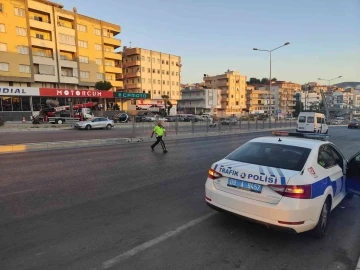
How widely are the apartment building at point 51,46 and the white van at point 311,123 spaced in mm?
43118

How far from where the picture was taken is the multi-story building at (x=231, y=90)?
94.6 metres

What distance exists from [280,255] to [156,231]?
67.9 inches

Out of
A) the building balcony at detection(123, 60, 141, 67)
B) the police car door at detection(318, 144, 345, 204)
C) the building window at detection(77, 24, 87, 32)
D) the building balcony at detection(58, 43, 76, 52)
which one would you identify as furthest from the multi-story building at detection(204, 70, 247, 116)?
the police car door at detection(318, 144, 345, 204)

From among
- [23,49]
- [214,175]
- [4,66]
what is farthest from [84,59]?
[214,175]

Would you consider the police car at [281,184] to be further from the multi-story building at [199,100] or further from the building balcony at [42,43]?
the multi-story building at [199,100]

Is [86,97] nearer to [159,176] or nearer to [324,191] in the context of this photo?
[159,176]

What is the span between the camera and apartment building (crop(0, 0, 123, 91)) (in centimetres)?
4419

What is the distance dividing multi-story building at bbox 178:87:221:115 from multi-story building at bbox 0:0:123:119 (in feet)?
114

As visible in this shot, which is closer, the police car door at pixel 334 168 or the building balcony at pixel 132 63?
the police car door at pixel 334 168

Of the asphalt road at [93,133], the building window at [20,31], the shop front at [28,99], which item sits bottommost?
the asphalt road at [93,133]

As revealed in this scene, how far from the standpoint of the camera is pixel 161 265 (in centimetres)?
304

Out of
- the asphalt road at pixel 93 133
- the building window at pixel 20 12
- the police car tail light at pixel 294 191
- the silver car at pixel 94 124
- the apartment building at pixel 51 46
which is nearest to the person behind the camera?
the police car tail light at pixel 294 191

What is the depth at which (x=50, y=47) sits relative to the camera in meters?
49.0

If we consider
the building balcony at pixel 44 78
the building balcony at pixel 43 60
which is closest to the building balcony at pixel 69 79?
the building balcony at pixel 44 78
